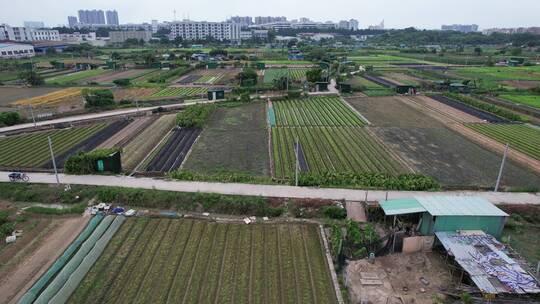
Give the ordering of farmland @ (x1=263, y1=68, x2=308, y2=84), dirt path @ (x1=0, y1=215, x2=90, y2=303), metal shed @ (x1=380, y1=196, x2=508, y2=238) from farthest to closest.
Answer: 1. farmland @ (x1=263, y1=68, x2=308, y2=84)
2. metal shed @ (x1=380, y1=196, x2=508, y2=238)
3. dirt path @ (x1=0, y1=215, x2=90, y2=303)

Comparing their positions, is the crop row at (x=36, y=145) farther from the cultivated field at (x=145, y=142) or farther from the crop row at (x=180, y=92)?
the crop row at (x=180, y=92)

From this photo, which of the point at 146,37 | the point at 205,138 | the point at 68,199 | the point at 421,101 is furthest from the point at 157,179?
the point at 146,37

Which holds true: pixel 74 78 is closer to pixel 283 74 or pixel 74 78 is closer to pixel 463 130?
pixel 283 74

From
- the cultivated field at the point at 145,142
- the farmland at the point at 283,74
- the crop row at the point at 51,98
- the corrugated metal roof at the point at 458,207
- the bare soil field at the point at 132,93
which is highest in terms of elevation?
the farmland at the point at 283,74

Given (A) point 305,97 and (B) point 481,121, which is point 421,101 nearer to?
(B) point 481,121

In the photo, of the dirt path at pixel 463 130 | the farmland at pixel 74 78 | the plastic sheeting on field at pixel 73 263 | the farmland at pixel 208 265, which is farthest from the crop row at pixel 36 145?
the dirt path at pixel 463 130

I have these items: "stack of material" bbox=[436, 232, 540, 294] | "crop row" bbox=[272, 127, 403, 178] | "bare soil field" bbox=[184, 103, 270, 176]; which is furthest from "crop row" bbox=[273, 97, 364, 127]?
"stack of material" bbox=[436, 232, 540, 294]

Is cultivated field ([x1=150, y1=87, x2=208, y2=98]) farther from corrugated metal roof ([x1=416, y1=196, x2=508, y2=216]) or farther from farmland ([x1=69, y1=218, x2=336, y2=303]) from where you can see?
corrugated metal roof ([x1=416, y1=196, x2=508, y2=216])

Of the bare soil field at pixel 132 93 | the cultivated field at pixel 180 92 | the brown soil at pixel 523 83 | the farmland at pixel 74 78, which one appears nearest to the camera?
the bare soil field at pixel 132 93
